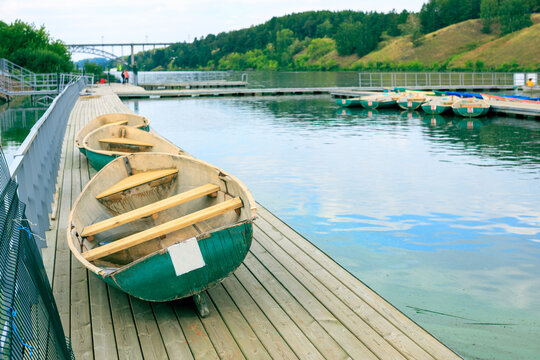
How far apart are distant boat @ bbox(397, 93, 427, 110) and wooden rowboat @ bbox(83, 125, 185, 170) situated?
2057 centimetres

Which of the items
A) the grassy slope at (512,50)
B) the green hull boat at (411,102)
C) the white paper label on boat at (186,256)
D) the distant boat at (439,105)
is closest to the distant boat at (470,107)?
the distant boat at (439,105)

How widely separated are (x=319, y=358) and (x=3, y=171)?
9.33ft

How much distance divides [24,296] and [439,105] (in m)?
25.4

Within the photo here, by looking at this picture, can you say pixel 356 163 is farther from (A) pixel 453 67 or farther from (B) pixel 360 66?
(B) pixel 360 66

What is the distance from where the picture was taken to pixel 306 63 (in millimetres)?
136000

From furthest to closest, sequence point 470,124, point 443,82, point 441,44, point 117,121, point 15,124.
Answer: point 441,44 < point 443,82 < point 15,124 < point 470,124 < point 117,121

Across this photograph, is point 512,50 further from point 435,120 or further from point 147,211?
point 147,211

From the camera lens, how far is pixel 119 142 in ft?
33.2

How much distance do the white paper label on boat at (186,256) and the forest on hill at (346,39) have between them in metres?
80.8

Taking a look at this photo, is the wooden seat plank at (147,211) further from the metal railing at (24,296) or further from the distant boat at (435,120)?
the distant boat at (435,120)

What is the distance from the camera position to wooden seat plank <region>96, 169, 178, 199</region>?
5926 millimetres

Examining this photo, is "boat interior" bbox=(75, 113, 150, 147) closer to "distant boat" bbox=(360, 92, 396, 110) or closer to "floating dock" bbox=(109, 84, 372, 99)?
"distant boat" bbox=(360, 92, 396, 110)

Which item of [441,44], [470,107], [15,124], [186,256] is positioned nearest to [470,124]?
[470,107]

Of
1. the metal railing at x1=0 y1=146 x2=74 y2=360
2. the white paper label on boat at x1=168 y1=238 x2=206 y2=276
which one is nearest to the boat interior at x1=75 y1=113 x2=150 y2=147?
the white paper label on boat at x1=168 y1=238 x2=206 y2=276
